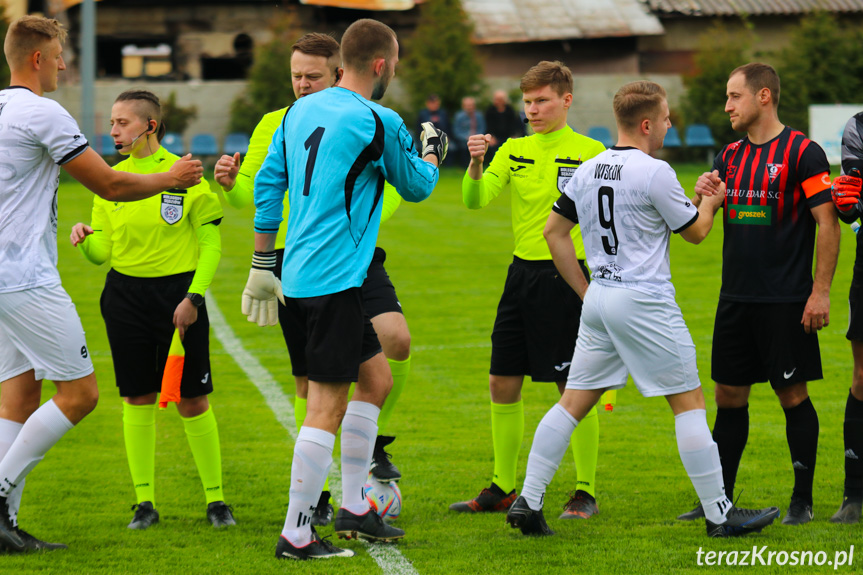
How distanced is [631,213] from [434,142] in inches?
40.7

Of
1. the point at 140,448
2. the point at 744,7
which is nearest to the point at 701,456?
the point at 140,448

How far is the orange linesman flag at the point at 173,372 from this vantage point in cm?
505

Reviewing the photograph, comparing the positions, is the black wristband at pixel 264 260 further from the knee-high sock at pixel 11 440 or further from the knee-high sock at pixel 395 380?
the knee-high sock at pixel 11 440

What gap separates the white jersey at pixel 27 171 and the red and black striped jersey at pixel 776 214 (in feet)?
10.1

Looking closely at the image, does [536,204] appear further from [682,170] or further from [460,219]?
[682,170]

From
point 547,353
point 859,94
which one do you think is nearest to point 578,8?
point 859,94

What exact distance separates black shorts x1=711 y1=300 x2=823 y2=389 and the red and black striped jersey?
0.07m

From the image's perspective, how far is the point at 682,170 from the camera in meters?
28.0

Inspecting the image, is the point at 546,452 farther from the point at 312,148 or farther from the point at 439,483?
the point at 312,148

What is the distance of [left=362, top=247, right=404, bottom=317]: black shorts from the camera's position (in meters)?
5.44

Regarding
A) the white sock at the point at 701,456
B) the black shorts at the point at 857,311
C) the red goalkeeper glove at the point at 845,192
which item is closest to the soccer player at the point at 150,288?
the white sock at the point at 701,456

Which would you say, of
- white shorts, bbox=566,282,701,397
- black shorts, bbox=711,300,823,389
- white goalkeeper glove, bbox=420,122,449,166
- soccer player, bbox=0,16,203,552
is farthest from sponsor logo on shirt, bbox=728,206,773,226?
soccer player, bbox=0,16,203,552

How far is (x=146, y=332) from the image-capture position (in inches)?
209

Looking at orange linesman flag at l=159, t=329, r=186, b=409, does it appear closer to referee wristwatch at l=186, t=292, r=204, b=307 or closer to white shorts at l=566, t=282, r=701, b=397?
referee wristwatch at l=186, t=292, r=204, b=307
